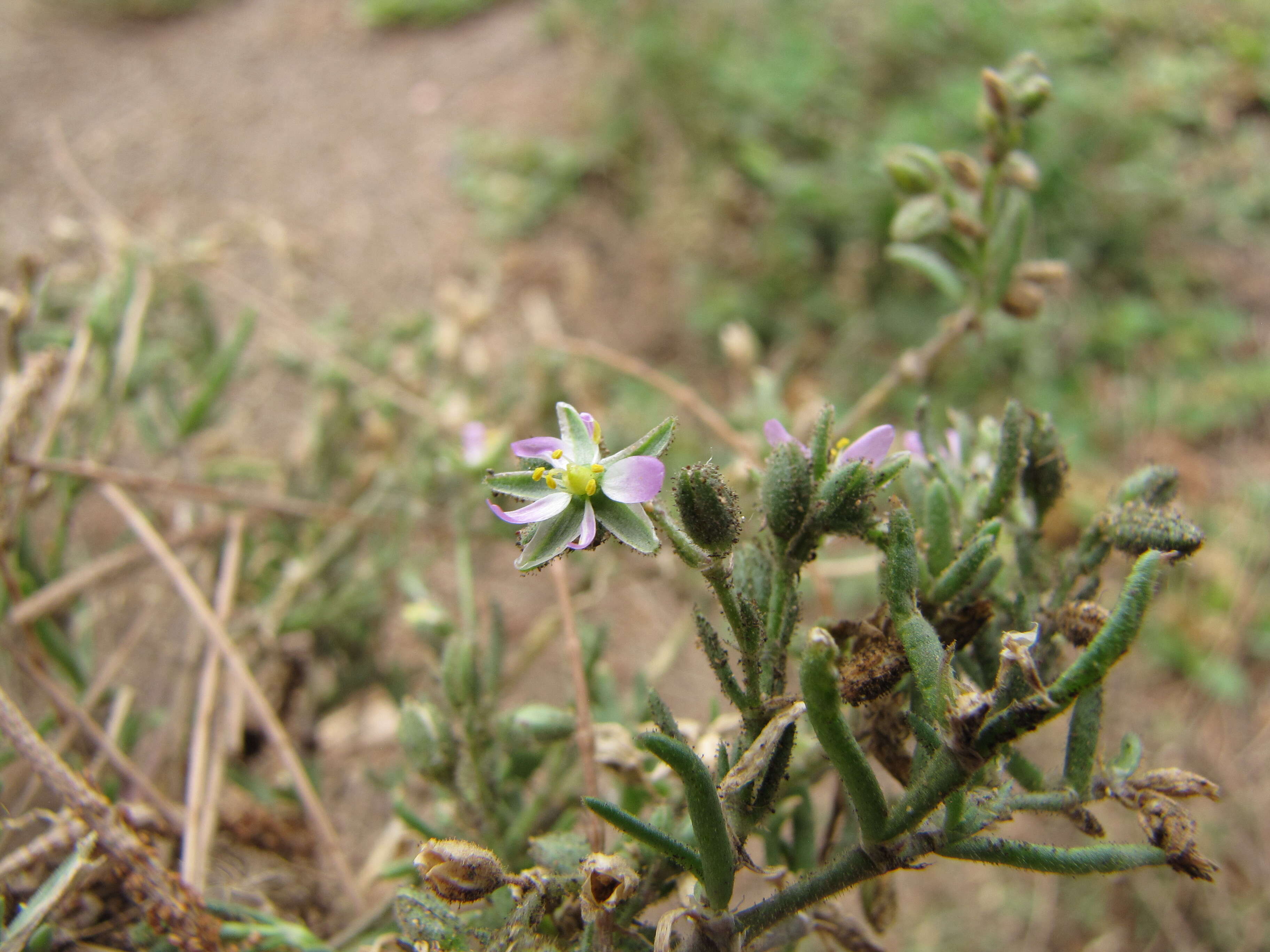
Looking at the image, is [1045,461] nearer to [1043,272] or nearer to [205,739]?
[1043,272]

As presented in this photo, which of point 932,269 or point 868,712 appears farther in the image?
point 932,269

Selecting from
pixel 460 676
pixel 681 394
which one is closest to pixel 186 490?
pixel 460 676

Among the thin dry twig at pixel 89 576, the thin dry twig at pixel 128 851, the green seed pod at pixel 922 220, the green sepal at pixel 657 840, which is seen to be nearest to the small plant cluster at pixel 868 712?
the green sepal at pixel 657 840

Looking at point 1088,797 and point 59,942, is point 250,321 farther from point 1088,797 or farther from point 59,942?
point 1088,797

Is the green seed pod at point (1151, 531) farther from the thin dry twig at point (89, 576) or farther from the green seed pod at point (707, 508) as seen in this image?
the thin dry twig at point (89, 576)

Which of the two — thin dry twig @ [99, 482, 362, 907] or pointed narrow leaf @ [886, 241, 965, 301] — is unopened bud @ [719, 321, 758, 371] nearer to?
pointed narrow leaf @ [886, 241, 965, 301]
